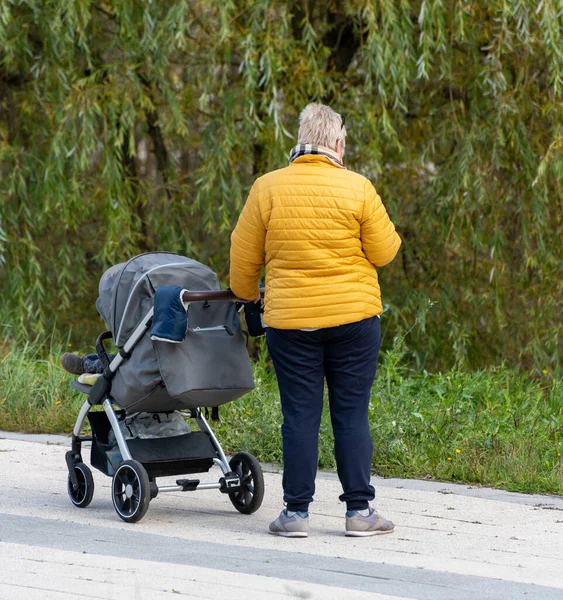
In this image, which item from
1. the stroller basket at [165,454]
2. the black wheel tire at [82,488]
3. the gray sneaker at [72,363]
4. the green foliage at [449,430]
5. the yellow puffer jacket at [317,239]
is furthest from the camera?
the green foliage at [449,430]

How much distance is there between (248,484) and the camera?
577 cm

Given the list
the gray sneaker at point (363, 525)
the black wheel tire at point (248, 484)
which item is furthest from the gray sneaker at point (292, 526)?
the black wheel tire at point (248, 484)

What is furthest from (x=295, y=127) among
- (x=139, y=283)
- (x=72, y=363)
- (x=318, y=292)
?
(x=318, y=292)

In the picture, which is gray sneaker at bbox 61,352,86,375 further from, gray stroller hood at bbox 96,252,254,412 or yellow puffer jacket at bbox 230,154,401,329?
yellow puffer jacket at bbox 230,154,401,329

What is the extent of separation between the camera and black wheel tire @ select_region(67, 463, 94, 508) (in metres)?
5.88

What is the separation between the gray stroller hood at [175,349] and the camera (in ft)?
17.9

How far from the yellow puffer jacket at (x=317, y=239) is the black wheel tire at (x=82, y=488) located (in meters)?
1.31

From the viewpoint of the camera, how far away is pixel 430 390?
26.5ft

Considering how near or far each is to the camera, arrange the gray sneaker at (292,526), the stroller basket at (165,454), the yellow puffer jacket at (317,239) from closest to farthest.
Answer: the yellow puffer jacket at (317,239) → the gray sneaker at (292,526) → the stroller basket at (165,454)

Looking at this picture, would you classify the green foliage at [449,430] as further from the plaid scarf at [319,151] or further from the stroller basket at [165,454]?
the plaid scarf at [319,151]

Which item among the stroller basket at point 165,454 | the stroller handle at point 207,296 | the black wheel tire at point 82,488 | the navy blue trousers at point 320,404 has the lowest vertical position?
the black wheel tire at point 82,488

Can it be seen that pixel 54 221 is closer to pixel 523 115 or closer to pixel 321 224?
pixel 523 115

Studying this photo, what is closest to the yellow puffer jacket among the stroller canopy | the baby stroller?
the baby stroller

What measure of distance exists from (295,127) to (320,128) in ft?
15.3
